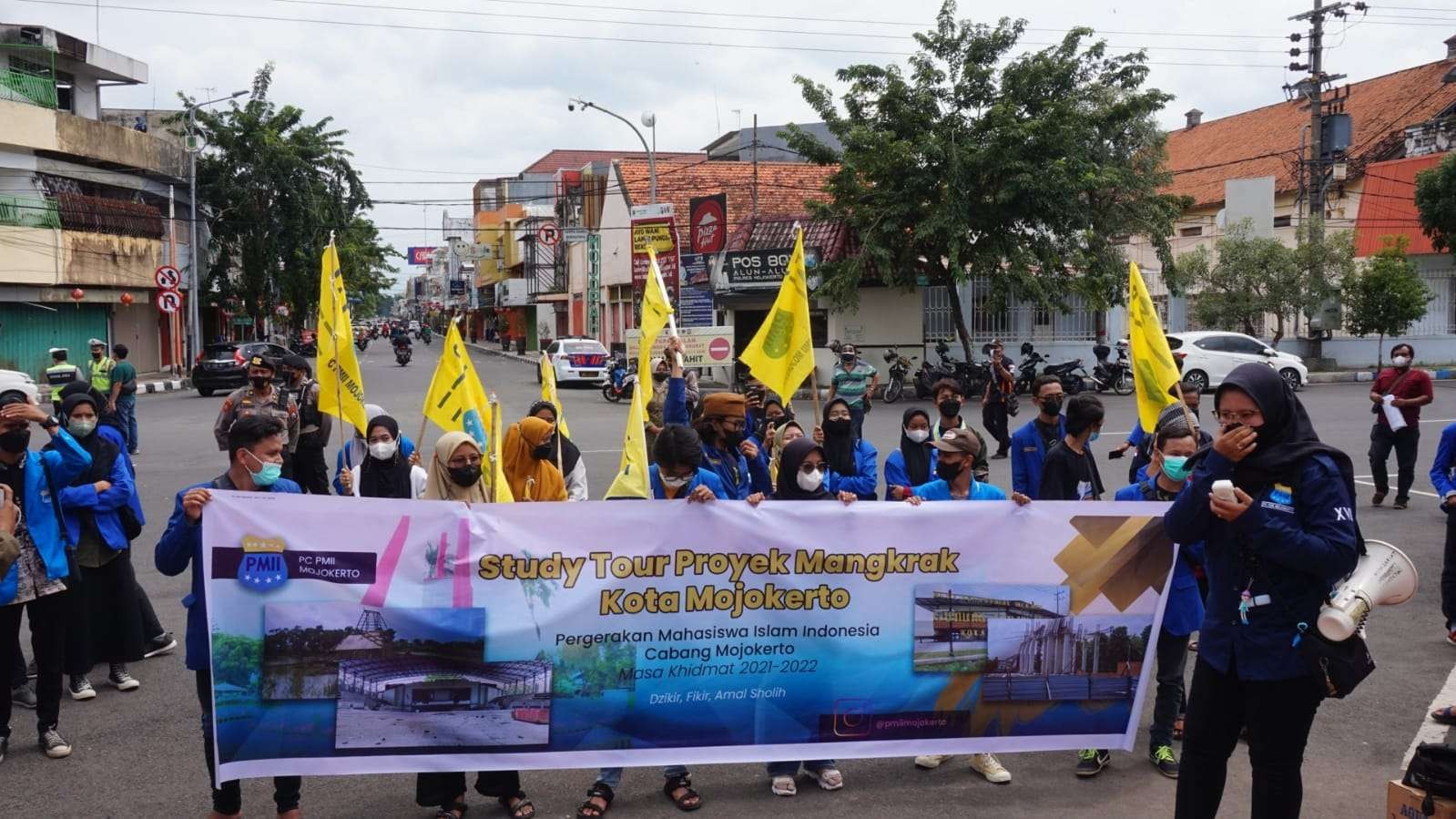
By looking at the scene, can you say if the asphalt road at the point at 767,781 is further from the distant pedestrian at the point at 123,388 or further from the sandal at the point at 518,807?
the distant pedestrian at the point at 123,388

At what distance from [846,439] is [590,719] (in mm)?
3406

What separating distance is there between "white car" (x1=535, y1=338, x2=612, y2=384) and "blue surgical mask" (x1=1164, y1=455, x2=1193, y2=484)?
28.3 metres

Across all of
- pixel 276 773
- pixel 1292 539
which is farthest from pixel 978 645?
pixel 276 773

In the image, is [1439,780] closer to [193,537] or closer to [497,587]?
[497,587]

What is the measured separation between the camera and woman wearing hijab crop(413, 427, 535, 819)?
4492 millimetres

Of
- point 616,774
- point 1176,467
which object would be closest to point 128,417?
point 616,774

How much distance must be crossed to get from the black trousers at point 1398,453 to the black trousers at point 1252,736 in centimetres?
856

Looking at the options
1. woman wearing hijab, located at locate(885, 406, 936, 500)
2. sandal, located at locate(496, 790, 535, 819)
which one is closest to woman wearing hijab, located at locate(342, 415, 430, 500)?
sandal, located at locate(496, 790, 535, 819)

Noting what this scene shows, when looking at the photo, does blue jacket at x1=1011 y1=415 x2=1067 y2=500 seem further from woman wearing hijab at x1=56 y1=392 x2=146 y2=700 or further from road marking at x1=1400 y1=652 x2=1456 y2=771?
woman wearing hijab at x1=56 y1=392 x2=146 y2=700

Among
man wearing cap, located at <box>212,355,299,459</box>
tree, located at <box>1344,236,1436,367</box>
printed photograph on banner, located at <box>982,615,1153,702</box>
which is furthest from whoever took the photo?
tree, located at <box>1344,236,1436,367</box>

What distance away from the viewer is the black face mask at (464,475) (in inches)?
190

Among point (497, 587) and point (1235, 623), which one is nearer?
point (1235, 623)

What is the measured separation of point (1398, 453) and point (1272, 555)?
911 cm

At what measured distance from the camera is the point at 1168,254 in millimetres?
→ 27875
